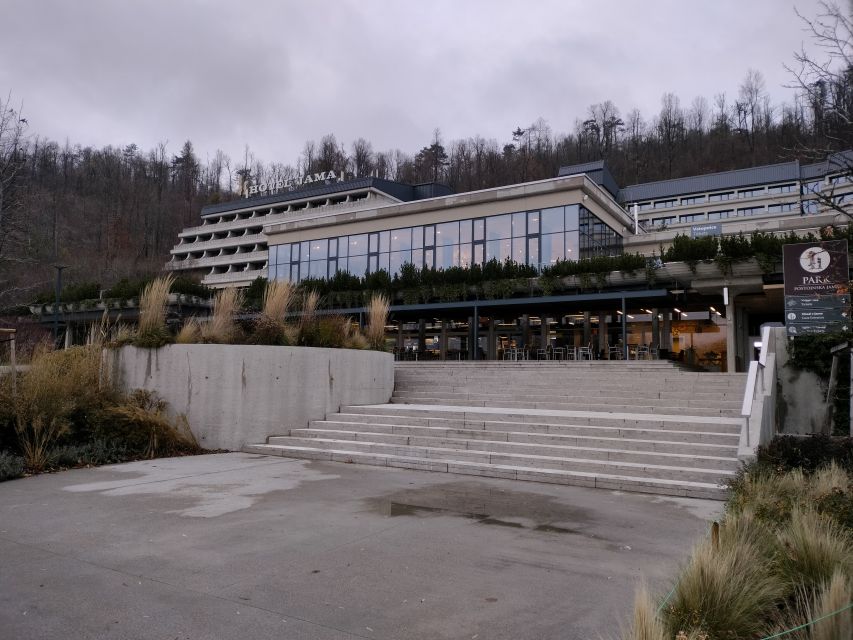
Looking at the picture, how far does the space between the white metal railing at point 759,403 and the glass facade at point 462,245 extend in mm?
16679

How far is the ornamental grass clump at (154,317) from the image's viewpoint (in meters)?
10.2

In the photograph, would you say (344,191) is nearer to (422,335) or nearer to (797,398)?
(422,335)

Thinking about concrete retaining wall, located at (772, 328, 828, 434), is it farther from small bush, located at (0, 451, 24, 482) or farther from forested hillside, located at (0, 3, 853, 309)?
forested hillside, located at (0, 3, 853, 309)

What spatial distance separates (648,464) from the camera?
771 cm

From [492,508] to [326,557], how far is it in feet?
7.34

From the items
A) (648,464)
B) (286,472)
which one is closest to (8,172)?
(286,472)

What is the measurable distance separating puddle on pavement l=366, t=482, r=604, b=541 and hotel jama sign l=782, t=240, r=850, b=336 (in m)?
7.42

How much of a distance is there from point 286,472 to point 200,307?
24.7 metres

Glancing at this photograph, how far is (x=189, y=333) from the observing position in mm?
10461

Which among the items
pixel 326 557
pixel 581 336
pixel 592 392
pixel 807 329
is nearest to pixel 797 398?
pixel 807 329

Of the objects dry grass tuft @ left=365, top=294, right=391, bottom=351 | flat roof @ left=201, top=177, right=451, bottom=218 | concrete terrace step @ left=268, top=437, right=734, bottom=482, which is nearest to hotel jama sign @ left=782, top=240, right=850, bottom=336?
concrete terrace step @ left=268, top=437, right=734, bottom=482

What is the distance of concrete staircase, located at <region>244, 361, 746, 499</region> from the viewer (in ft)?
24.6

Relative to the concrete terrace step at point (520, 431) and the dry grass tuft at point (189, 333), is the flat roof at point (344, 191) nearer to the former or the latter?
the dry grass tuft at point (189, 333)

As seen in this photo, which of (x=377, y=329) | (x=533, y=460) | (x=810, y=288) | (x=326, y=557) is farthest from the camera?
(x=377, y=329)
